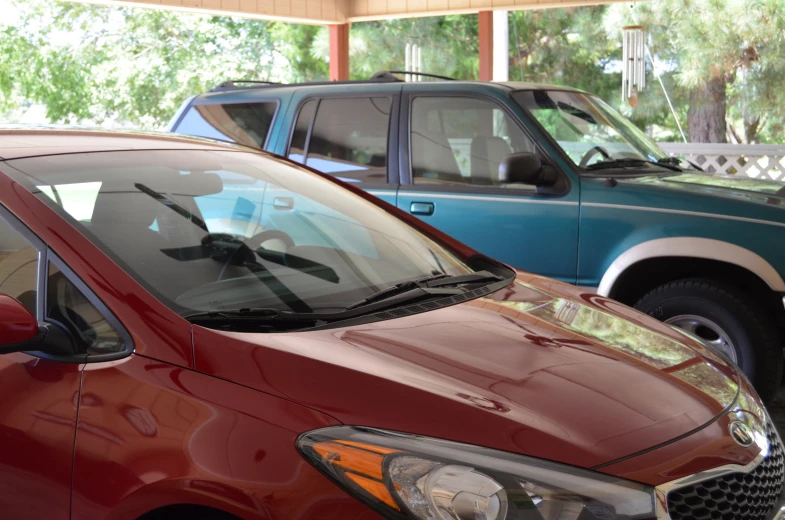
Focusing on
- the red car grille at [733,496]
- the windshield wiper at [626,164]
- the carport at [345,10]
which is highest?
the carport at [345,10]

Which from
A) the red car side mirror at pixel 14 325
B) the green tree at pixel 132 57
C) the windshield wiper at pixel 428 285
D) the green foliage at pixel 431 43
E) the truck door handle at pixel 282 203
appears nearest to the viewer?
the red car side mirror at pixel 14 325

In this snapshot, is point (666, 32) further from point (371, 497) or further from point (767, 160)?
point (371, 497)

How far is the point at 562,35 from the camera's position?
67.6 feet

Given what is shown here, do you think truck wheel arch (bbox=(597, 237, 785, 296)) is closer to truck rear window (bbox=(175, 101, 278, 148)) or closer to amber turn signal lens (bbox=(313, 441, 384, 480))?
truck rear window (bbox=(175, 101, 278, 148))

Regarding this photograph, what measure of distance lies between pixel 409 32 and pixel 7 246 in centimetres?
1945

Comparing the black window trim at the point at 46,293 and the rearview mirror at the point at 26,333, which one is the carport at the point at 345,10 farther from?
the rearview mirror at the point at 26,333

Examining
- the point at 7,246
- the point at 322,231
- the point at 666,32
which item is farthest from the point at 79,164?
the point at 666,32

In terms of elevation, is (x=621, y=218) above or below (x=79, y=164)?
below

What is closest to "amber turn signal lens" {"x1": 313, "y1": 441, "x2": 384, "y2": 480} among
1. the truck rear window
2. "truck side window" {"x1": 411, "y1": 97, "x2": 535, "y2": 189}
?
"truck side window" {"x1": 411, "y1": 97, "x2": 535, "y2": 189}

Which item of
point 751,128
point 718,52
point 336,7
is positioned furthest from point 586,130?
point 751,128

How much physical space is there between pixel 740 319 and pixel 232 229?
2.89 meters

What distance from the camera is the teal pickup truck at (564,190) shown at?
4742 mm

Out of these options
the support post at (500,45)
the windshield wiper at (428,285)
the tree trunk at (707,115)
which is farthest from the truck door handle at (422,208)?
the tree trunk at (707,115)

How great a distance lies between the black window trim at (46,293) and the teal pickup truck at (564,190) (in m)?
3.02
